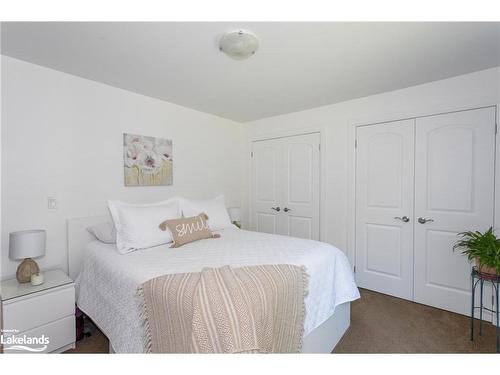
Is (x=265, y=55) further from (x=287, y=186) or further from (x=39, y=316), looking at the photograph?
(x=39, y=316)

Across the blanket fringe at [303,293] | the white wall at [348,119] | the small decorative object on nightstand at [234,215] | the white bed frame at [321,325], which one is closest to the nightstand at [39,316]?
the white bed frame at [321,325]

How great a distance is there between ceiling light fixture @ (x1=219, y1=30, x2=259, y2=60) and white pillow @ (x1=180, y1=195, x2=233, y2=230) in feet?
5.05

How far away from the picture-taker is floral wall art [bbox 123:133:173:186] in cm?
251

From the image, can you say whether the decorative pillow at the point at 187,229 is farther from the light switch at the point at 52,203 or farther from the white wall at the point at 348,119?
the white wall at the point at 348,119

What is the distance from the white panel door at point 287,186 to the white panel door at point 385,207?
559 mm

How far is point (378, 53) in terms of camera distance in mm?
1777

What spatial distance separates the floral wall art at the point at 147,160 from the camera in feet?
8.23

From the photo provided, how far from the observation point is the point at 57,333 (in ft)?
5.52

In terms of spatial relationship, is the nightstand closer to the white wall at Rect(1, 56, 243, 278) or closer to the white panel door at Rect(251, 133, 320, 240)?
the white wall at Rect(1, 56, 243, 278)

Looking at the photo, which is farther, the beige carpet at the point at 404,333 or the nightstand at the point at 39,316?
the beige carpet at the point at 404,333

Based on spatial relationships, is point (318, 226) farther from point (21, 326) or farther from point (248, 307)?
point (21, 326)

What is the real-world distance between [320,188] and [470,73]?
1.77 metres

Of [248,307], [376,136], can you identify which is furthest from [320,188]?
[248,307]

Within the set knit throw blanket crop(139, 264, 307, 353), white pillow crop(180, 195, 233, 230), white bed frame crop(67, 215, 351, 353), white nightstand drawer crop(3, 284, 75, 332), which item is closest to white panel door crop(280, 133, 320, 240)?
white pillow crop(180, 195, 233, 230)
